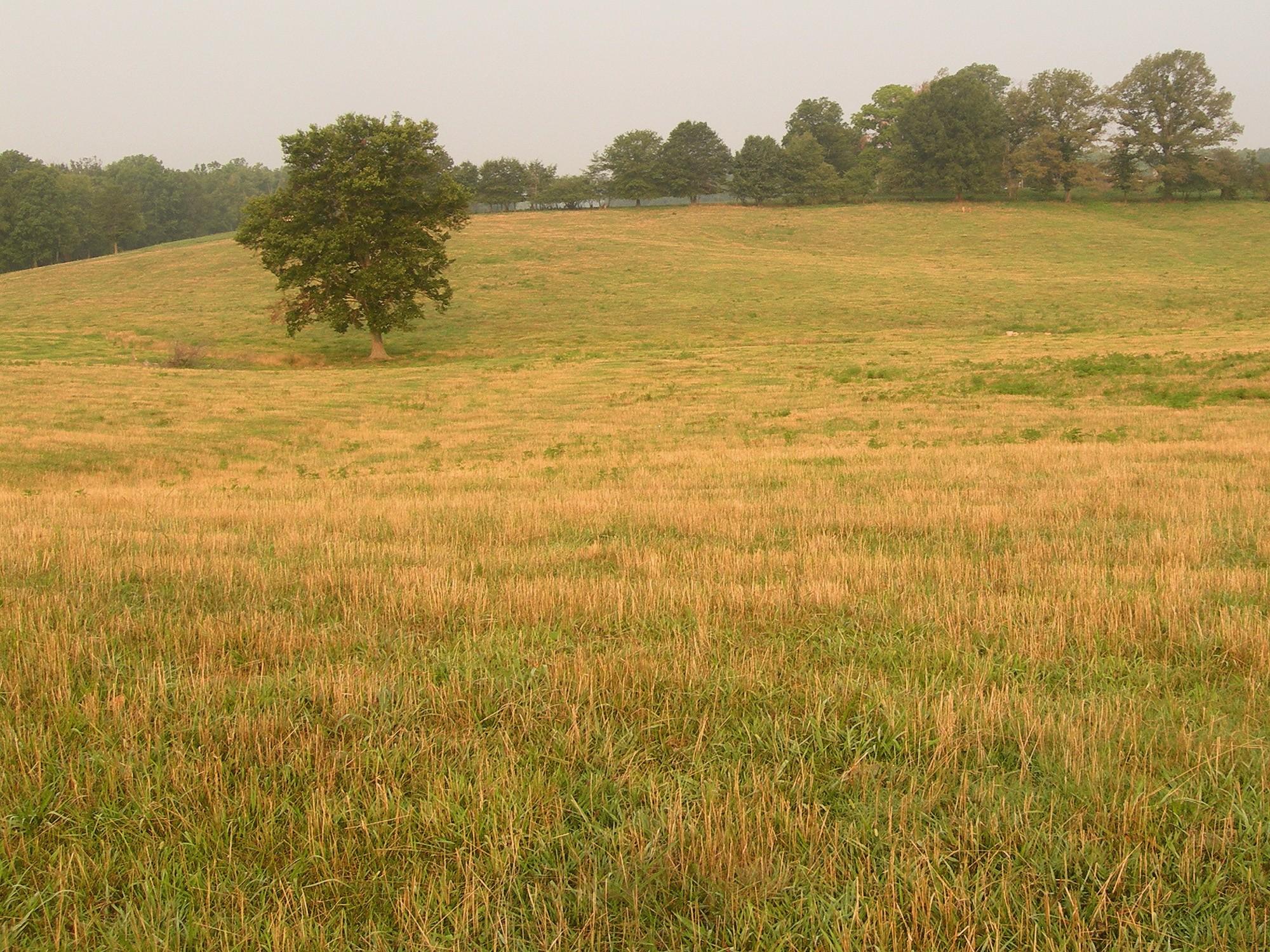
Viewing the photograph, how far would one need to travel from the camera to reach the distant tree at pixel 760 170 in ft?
332

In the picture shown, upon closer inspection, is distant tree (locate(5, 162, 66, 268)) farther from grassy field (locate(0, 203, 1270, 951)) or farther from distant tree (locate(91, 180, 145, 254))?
grassy field (locate(0, 203, 1270, 951))

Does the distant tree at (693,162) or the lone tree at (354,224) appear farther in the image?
the distant tree at (693,162)

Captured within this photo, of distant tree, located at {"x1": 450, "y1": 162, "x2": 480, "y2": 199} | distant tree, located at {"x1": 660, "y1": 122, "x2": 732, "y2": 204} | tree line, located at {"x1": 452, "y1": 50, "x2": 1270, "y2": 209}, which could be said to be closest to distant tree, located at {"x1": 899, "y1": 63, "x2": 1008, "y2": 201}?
tree line, located at {"x1": 452, "y1": 50, "x2": 1270, "y2": 209}

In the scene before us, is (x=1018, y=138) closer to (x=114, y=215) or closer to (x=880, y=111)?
(x=880, y=111)

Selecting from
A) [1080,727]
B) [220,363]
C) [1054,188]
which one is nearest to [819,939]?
[1080,727]

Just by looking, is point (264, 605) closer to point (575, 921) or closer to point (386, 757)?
point (386, 757)

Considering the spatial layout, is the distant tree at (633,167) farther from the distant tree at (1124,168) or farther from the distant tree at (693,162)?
the distant tree at (1124,168)

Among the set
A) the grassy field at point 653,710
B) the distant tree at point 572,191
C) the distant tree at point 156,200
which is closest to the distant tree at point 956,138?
the distant tree at point 572,191

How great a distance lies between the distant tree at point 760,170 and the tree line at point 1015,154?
132mm

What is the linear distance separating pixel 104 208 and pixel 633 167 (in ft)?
227

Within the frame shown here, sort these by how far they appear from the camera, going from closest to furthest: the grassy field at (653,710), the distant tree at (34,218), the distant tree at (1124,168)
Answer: the grassy field at (653,710), the distant tree at (1124,168), the distant tree at (34,218)

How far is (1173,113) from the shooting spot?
9188cm

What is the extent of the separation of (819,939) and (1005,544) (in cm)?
586

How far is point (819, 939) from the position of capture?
2.51 m
